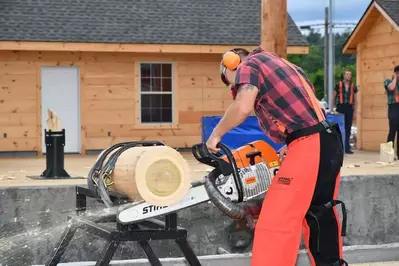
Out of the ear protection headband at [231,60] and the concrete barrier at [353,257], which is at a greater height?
the ear protection headband at [231,60]

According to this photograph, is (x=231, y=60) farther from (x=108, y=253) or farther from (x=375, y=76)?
(x=375, y=76)

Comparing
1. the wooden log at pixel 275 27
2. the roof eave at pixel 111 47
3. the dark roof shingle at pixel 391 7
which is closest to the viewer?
the wooden log at pixel 275 27

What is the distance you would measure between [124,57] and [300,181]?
552 inches

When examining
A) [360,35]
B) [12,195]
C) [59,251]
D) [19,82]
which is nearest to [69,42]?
[19,82]

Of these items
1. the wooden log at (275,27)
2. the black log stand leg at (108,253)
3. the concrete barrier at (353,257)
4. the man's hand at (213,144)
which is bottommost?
the concrete barrier at (353,257)

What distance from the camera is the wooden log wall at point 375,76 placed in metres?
18.2

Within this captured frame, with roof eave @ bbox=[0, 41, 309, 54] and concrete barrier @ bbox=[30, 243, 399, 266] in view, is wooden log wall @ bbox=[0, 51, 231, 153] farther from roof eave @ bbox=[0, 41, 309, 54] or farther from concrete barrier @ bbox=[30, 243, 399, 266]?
concrete barrier @ bbox=[30, 243, 399, 266]

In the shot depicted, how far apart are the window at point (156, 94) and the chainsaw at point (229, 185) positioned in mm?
13707

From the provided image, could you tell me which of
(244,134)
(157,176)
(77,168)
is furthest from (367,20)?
(157,176)

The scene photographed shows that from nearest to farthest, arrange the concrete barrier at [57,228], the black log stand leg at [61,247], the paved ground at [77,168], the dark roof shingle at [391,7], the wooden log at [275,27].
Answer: the black log stand leg at [61,247], the concrete barrier at [57,228], the paved ground at [77,168], the wooden log at [275,27], the dark roof shingle at [391,7]

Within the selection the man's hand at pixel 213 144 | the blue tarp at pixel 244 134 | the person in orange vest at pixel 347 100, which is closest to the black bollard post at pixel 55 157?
the blue tarp at pixel 244 134

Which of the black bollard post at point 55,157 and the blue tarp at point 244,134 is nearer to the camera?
the black bollard post at point 55,157

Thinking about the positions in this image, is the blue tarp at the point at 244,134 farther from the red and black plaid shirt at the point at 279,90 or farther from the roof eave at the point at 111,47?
the red and black plaid shirt at the point at 279,90

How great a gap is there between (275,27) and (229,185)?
7125mm
